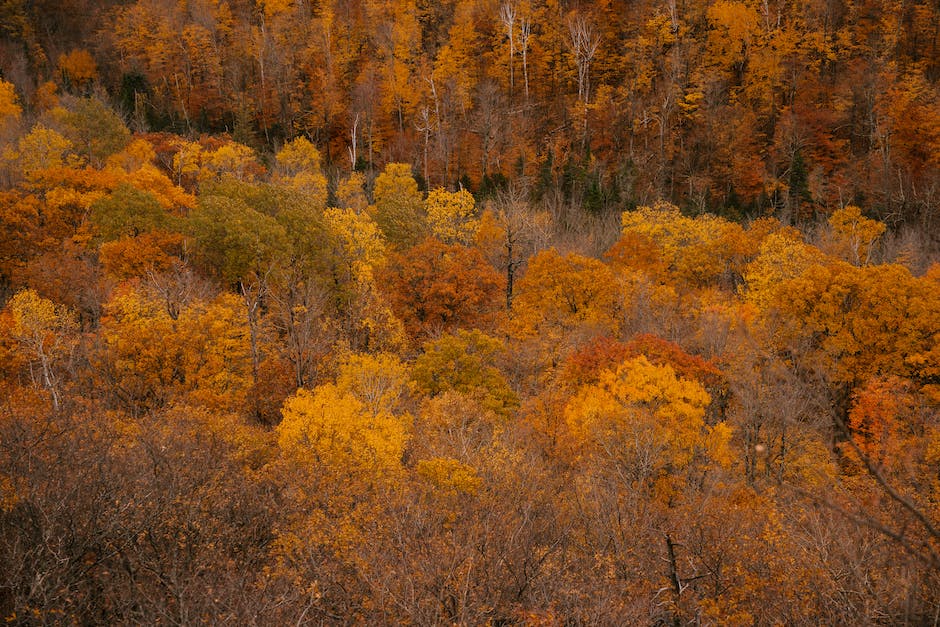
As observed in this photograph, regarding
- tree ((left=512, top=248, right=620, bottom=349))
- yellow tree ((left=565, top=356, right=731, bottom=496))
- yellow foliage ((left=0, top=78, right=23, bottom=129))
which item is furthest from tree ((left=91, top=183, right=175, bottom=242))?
yellow tree ((left=565, top=356, right=731, bottom=496))

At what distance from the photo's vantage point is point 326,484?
19.7 meters

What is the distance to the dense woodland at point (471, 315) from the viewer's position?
595 inches

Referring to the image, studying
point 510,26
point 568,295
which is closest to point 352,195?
point 568,295

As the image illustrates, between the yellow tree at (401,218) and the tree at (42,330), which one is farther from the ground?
the yellow tree at (401,218)

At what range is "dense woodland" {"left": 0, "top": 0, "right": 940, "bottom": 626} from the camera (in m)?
15.1

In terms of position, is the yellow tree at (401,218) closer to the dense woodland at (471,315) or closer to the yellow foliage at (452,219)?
the dense woodland at (471,315)

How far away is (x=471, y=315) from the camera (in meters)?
41.9

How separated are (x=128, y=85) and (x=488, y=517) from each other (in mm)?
77111

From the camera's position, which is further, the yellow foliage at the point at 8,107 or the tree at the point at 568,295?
the yellow foliage at the point at 8,107

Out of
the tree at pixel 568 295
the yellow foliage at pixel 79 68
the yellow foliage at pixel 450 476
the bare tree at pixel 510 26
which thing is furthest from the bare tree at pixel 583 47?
the yellow foliage at pixel 450 476

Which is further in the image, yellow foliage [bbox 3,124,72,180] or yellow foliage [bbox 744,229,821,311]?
yellow foliage [bbox 3,124,72,180]

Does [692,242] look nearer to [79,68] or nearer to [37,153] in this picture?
[37,153]

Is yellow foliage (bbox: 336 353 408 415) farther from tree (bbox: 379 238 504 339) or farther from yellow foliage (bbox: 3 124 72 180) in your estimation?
yellow foliage (bbox: 3 124 72 180)

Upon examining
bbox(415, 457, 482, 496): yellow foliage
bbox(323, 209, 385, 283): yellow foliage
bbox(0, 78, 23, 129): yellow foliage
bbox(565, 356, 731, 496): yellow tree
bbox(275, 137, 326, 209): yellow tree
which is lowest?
bbox(565, 356, 731, 496): yellow tree
